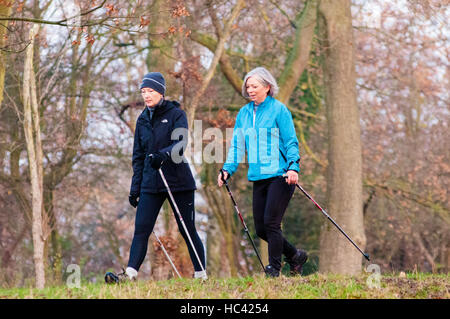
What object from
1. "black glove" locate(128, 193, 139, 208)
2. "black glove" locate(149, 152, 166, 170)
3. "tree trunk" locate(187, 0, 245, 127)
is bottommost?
"black glove" locate(128, 193, 139, 208)

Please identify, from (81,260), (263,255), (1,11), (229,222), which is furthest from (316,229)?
(1,11)

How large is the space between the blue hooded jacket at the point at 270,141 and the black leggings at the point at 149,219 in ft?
1.85

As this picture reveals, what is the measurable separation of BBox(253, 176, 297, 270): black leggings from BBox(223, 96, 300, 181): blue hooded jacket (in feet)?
0.36

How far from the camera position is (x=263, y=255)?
52.6ft

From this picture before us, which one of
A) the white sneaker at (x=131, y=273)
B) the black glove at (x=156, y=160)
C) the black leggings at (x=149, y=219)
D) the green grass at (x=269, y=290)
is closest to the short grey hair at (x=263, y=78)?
the black glove at (x=156, y=160)

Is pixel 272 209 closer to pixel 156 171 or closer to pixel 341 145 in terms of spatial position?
pixel 156 171

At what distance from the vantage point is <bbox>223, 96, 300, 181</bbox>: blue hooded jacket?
6.93 m

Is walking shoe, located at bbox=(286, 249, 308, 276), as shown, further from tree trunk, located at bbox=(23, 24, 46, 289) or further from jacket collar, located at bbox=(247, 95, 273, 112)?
tree trunk, located at bbox=(23, 24, 46, 289)

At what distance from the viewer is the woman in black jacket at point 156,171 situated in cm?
700

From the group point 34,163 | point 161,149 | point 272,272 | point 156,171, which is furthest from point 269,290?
point 34,163

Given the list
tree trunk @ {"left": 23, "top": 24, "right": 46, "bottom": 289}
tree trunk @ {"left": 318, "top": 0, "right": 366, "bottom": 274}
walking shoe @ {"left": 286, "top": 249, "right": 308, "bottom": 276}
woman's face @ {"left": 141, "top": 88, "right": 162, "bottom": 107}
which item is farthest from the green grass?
tree trunk @ {"left": 23, "top": 24, "right": 46, "bottom": 289}

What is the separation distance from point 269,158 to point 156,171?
114cm

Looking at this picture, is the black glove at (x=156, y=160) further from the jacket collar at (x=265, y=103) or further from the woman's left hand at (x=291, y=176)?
the woman's left hand at (x=291, y=176)

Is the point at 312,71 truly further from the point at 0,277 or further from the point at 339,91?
the point at 0,277
